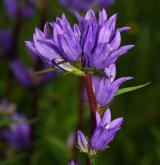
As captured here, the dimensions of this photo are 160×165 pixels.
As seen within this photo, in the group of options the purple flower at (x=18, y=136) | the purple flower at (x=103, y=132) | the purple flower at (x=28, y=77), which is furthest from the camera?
the purple flower at (x=28, y=77)

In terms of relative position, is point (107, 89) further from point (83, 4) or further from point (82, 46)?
point (83, 4)

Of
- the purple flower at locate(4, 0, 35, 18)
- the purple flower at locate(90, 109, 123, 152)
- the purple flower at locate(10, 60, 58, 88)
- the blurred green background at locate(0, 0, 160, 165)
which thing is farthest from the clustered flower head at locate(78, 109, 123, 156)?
the purple flower at locate(4, 0, 35, 18)

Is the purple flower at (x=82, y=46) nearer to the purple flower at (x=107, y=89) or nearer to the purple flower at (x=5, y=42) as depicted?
the purple flower at (x=107, y=89)

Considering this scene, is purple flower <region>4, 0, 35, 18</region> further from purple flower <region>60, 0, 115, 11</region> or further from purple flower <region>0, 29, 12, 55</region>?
purple flower <region>60, 0, 115, 11</region>

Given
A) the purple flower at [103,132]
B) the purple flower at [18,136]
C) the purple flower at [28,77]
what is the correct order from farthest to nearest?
the purple flower at [28,77] < the purple flower at [18,136] < the purple flower at [103,132]

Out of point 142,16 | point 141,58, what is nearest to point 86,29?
point 141,58

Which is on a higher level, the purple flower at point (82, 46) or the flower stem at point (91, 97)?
the purple flower at point (82, 46)

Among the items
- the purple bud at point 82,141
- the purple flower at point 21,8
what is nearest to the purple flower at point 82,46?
the purple bud at point 82,141

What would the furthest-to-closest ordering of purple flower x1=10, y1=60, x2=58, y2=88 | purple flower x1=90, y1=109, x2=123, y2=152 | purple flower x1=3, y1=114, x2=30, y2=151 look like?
purple flower x1=10, y1=60, x2=58, y2=88, purple flower x1=3, y1=114, x2=30, y2=151, purple flower x1=90, y1=109, x2=123, y2=152
